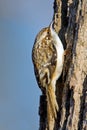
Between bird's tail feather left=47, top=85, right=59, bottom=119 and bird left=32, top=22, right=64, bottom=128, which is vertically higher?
bird left=32, top=22, right=64, bottom=128

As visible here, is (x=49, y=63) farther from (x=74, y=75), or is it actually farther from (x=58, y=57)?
(x=74, y=75)

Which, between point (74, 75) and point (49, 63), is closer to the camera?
point (74, 75)

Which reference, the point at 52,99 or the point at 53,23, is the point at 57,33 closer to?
the point at 53,23

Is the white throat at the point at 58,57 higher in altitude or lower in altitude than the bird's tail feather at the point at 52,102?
higher

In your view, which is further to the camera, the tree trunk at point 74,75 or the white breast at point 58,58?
the white breast at point 58,58

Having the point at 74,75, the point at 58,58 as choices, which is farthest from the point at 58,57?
the point at 74,75

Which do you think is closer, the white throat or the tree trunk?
the tree trunk
